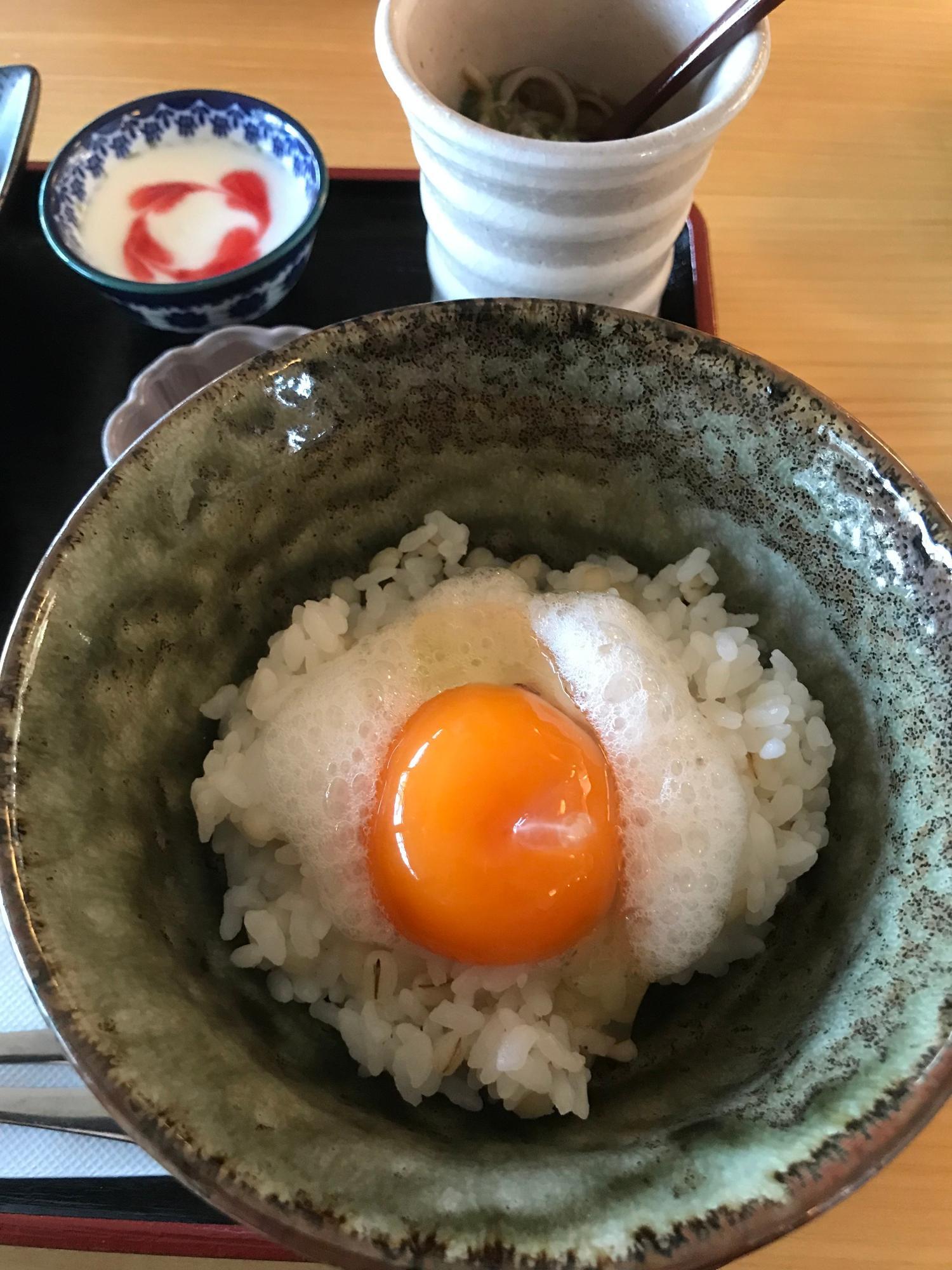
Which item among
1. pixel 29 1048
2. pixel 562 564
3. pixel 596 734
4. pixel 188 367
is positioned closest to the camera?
pixel 29 1048

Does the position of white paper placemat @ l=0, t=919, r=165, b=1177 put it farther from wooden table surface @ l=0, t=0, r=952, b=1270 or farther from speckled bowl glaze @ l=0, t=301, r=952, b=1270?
wooden table surface @ l=0, t=0, r=952, b=1270

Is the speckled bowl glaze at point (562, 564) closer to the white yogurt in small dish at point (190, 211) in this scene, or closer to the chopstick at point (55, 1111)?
the chopstick at point (55, 1111)

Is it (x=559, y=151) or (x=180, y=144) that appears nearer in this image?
(x=559, y=151)

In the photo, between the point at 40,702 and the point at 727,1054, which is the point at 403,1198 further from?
the point at 40,702

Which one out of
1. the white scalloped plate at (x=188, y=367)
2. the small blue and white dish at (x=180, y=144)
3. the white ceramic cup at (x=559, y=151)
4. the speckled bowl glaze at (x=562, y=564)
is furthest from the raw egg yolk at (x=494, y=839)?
the small blue and white dish at (x=180, y=144)

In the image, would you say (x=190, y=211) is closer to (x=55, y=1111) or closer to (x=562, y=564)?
(x=562, y=564)

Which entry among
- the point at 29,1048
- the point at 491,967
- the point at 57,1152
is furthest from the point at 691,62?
the point at 57,1152
